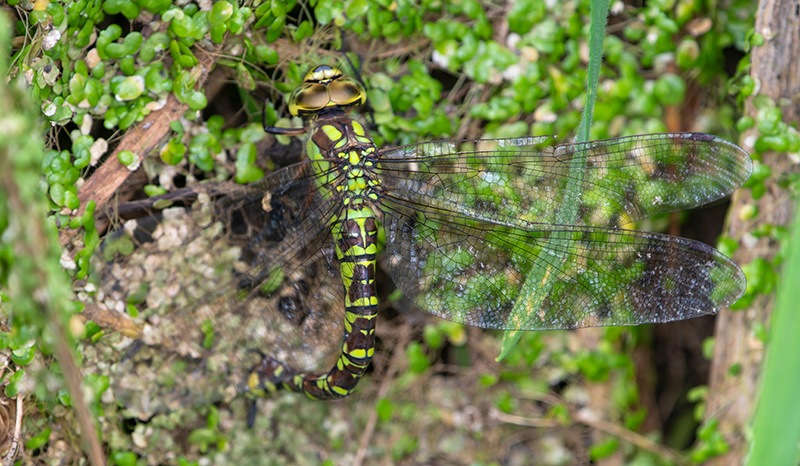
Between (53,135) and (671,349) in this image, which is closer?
(53,135)

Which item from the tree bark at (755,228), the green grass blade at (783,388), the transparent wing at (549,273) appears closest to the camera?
the green grass blade at (783,388)

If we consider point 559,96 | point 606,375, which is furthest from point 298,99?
point 606,375

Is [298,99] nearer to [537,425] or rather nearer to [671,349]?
[537,425]

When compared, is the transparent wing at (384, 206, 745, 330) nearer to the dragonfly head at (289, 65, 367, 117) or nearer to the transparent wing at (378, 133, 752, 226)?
the transparent wing at (378, 133, 752, 226)

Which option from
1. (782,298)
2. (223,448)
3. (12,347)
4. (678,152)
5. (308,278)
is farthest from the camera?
(223,448)

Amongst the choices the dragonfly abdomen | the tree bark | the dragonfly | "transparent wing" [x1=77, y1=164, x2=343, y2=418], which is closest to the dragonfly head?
the dragonfly

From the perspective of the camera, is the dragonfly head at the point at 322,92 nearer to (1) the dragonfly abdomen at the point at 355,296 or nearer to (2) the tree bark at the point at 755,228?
(1) the dragonfly abdomen at the point at 355,296

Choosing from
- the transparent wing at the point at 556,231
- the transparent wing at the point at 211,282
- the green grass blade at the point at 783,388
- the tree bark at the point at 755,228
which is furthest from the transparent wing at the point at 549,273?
the green grass blade at the point at 783,388
